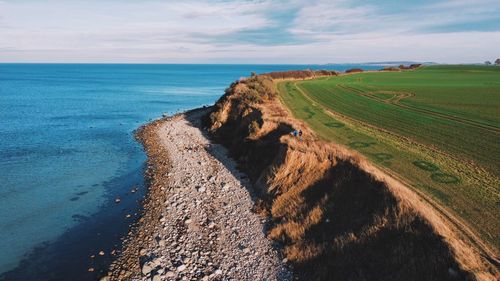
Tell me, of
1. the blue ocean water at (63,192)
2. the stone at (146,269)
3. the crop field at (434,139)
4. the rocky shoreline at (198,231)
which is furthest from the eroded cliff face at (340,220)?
the blue ocean water at (63,192)

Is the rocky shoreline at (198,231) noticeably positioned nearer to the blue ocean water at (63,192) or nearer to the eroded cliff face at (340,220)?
the eroded cliff face at (340,220)

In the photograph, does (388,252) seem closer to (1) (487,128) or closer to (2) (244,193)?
(2) (244,193)

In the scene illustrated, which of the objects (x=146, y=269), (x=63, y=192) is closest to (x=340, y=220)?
(x=146, y=269)

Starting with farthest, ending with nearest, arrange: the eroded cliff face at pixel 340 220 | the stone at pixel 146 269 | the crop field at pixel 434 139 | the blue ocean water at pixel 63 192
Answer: the blue ocean water at pixel 63 192, the crop field at pixel 434 139, the stone at pixel 146 269, the eroded cliff face at pixel 340 220

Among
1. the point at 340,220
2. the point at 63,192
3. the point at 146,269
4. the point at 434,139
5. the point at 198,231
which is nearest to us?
the point at 146,269

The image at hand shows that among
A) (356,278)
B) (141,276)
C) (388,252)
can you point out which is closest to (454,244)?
(388,252)

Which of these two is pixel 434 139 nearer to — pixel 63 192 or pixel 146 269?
pixel 146 269
